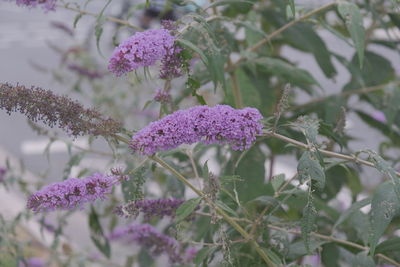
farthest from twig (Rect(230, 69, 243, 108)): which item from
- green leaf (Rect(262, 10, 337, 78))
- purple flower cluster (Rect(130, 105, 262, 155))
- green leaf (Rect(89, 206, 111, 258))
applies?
purple flower cluster (Rect(130, 105, 262, 155))

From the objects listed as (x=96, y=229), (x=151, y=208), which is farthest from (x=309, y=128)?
(x=96, y=229)

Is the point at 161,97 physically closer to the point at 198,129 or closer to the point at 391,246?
the point at 198,129

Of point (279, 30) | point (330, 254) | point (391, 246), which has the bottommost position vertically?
point (330, 254)

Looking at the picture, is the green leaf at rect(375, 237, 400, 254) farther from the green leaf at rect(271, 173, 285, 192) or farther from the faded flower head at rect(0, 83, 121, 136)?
the faded flower head at rect(0, 83, 121, 136)

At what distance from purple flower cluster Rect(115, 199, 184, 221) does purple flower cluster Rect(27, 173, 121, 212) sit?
0.06 meters

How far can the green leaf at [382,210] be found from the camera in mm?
958

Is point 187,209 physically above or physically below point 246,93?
above

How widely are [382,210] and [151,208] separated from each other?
1.12 feet

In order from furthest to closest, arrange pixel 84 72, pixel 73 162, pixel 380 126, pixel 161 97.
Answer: pixel 84 72 → pixel 380 126 → pixel 73 162 → pixel 161 97

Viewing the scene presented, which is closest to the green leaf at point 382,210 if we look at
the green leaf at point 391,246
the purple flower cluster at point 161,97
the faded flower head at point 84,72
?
the green leaf at point 391,246

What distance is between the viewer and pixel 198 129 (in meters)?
0.87

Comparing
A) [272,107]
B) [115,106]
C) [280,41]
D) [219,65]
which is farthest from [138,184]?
[115,106]

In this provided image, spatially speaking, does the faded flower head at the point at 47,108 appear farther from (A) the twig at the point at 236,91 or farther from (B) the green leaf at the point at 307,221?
(A) the twig at the point at 236,91

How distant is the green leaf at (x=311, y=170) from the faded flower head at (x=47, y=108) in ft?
0.88
